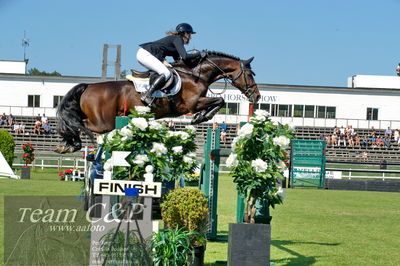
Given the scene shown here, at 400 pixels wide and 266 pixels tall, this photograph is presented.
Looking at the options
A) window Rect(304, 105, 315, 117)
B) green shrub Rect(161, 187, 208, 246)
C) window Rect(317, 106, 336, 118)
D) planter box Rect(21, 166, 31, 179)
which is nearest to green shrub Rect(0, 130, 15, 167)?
planter box Rect(21, 166, 31, 179)

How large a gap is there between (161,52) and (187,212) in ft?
10.7

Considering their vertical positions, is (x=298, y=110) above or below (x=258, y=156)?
above

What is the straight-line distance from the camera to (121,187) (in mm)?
4145

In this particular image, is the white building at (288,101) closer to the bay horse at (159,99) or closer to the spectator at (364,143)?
the spectator at (364,143)

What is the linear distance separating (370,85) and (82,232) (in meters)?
40.0

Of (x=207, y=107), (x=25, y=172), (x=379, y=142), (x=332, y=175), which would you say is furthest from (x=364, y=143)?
(x=207, y=107)

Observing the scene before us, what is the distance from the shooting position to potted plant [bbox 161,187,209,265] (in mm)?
4602

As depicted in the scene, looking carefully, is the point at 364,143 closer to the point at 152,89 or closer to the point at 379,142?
the point at 379,142

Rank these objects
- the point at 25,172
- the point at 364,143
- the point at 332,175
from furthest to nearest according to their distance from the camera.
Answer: the point at 364,143, the point at 332,175, the point at 25,172

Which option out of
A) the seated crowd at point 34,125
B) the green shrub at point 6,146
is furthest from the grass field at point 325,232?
the seated crowd at point 34,125

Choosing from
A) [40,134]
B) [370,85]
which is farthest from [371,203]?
[370,85]

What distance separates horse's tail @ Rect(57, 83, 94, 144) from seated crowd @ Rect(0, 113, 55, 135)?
22.4 m

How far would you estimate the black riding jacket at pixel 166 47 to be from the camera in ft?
23.8

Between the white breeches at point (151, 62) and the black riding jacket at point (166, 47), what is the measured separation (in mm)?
62
